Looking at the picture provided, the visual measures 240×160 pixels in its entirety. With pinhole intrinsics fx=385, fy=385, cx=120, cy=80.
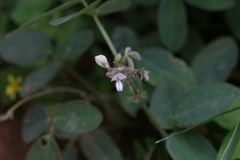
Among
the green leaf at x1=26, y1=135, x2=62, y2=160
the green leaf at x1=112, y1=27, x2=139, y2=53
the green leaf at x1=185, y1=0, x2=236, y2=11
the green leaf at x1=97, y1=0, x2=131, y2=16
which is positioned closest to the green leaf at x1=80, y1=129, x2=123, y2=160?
the green leaf at x1=26, y1=135, x2=62, y2=160

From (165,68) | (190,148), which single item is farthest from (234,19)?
(190,148)

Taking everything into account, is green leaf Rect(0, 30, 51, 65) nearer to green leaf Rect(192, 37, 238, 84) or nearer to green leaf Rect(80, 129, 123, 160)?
green leaf Rect(80, 129, 123, 160)

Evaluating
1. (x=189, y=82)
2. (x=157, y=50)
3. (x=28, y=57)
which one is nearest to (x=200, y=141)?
(x=189, y=82)

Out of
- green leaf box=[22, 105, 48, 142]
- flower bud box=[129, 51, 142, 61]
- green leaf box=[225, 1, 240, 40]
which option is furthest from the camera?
green leaf box=[225, 1, 240, 40]

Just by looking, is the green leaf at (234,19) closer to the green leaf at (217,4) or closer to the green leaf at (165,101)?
the green leaf at (217,4)

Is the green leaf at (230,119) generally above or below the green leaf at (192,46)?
below

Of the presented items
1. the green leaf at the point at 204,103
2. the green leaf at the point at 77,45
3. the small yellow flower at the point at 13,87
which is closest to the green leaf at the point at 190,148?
the green leaf at the point at 204,103

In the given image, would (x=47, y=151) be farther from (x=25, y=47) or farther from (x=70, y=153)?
(x=25, y=47)

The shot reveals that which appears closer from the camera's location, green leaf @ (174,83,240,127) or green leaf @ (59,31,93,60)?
green leaf @ (174,83,240,127)
